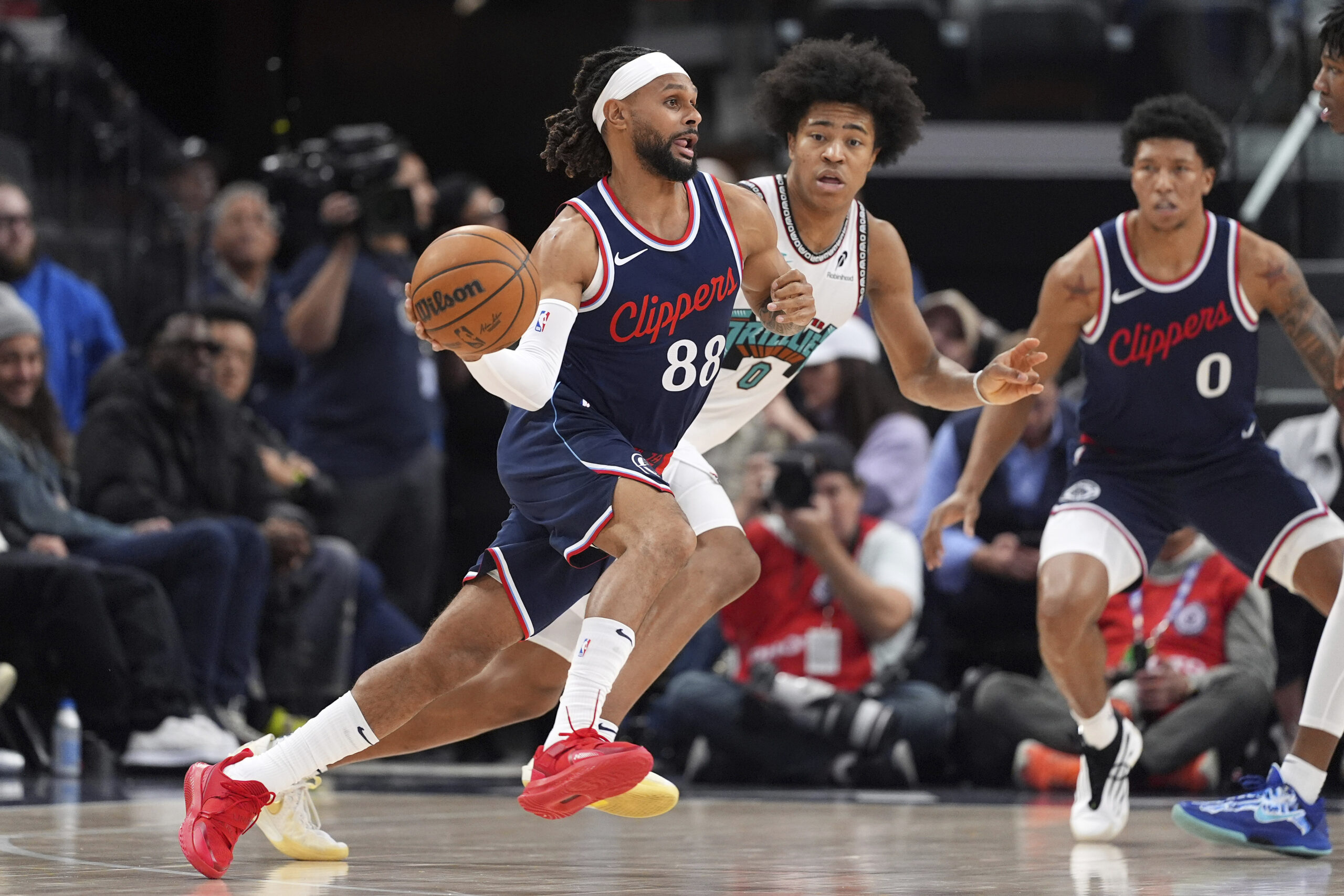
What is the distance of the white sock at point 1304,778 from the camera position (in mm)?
4480

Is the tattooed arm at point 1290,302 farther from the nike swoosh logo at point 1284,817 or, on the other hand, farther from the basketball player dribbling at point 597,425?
the basketball player dribbling at point 597,425

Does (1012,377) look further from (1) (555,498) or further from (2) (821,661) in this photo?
(2) (821,661)

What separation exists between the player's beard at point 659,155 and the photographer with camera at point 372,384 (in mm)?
3880

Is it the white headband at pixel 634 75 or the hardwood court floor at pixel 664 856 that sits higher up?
the white headband at pixel 634 75

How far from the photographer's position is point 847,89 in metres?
4.88

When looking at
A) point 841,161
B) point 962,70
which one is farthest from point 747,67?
point 841,161

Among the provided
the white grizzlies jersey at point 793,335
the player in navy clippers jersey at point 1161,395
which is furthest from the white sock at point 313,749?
the player in navy clippers jersey at point 1161,395

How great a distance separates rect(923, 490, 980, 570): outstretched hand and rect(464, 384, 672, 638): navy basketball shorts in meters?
1.31

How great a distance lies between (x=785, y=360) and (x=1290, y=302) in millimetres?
1502

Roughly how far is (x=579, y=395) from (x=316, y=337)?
4.11m

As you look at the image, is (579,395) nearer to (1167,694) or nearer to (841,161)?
(841,161)

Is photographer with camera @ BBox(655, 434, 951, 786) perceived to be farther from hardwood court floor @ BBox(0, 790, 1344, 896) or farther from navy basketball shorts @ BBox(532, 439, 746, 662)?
navy basketball shorts @ BBox(532, 439, 746, 662)

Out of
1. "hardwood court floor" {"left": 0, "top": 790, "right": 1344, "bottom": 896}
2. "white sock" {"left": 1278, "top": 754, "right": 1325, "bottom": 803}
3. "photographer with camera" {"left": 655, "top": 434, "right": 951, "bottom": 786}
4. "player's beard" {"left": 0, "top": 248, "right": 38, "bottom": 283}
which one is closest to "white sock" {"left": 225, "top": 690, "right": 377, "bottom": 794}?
"hardwood court floor" {"left": 0, "top": 790, "right": 1344, "bottom": 896}

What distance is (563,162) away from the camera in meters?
4.71
